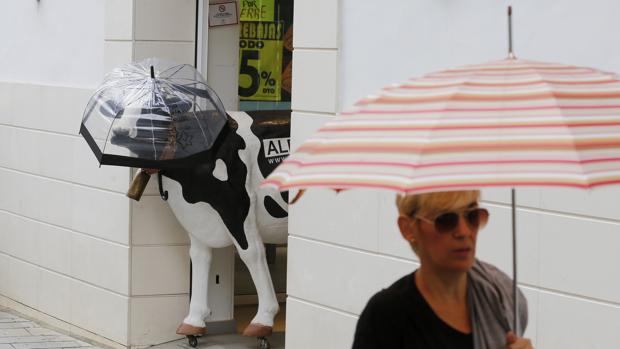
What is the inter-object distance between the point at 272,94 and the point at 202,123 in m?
1.71

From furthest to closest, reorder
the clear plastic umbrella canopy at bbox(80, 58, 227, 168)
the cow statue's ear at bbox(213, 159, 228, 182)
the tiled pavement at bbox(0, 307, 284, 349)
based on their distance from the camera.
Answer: the tiled pavement at bbox(0, 307, 284, 349)
the cow statue's ear at bbox(213, 159, 228, 182)
the clear plastic umbrella canopy at bbox(80, 58, 227, 168)

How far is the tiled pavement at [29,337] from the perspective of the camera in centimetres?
957

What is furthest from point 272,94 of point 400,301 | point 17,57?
point 400,301

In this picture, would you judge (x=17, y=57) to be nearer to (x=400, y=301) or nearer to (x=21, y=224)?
(x=21, y=224)

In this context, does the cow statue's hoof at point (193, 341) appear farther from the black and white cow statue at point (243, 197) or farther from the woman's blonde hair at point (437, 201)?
the woman's blonde hair at point (437, 201)

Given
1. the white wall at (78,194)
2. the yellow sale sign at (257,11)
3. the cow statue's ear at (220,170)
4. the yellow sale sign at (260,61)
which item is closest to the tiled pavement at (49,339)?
the white wall at (78,194)

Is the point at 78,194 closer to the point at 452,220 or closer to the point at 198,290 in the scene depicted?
the point at 198,290

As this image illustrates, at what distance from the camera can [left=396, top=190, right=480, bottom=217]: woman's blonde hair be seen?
3.51 meters

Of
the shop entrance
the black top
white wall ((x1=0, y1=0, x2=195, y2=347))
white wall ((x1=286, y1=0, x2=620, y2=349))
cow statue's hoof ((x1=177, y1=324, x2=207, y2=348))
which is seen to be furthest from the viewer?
the shop entrance

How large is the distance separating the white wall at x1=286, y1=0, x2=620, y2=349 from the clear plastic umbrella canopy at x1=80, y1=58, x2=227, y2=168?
911mm

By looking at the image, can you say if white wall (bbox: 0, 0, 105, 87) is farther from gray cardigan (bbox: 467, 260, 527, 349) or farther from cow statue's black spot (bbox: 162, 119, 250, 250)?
gray cardigan (bbox: 467, 260, 527, 349)

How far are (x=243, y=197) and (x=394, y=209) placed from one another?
6.68ft

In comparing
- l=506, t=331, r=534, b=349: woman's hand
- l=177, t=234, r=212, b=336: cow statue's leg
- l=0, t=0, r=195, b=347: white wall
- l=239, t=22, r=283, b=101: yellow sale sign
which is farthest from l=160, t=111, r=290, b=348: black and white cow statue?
l=506, t=331, r=534, b=349: woman's hand

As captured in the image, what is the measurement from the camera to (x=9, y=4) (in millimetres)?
11078
